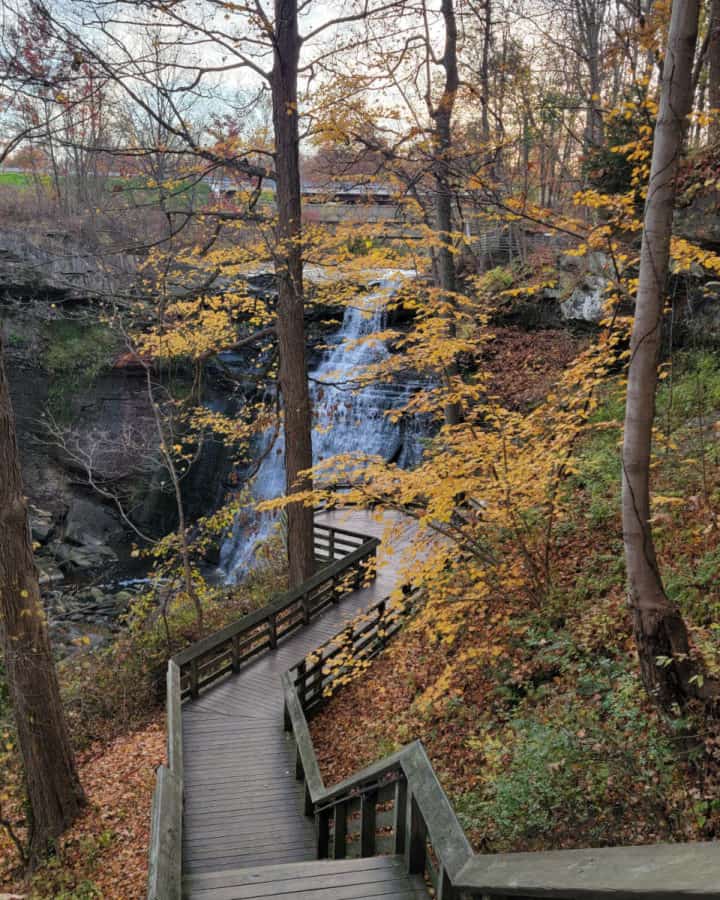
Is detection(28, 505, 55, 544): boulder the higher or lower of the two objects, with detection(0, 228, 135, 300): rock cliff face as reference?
lower

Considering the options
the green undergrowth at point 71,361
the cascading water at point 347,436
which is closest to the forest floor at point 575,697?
the cascading water at point 347,436

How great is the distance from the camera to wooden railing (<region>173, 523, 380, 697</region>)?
942cm

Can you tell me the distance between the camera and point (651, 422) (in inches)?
174

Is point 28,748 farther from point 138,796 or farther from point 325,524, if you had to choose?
point 325,524

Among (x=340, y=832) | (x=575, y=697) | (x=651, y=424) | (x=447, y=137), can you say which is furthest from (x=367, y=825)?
(x=447, y=137)

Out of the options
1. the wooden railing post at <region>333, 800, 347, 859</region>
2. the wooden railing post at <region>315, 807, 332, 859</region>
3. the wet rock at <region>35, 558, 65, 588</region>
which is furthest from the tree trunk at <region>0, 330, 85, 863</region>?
the wet rock at <region>35, 558, 65, 588</region>

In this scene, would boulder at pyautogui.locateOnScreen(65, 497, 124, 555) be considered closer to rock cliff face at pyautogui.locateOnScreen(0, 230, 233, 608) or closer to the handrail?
rock cliff face at pyautogui.locateOnScreen(0, 230, 233, 608)

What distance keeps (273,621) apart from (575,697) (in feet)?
20.9

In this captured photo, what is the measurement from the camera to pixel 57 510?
2330 centimetres

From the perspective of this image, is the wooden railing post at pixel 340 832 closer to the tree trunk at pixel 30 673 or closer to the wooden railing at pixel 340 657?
the wooden railing at pixel 340 657

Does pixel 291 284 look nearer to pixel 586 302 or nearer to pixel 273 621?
pixel 273 621

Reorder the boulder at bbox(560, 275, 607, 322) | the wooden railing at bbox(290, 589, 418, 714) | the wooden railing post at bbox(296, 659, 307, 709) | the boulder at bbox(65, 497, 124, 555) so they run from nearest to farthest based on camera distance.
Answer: the wooden railing at bbox(290, 589, 418, 714) < the wooden railing post at bbox(296, 659, 307, 709) < the boulder at bbox(560, 275, 607, 322) < the boulder at bbox(65, 497, 124, 555)

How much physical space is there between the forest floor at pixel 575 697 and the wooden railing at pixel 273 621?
5.76ft

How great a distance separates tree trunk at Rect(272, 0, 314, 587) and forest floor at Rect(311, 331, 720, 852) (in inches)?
108
